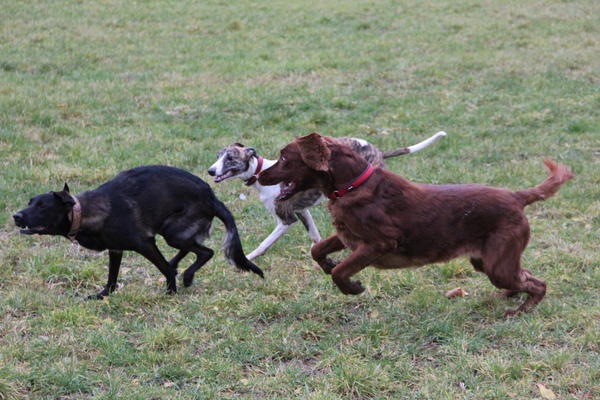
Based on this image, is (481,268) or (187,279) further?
(187,279)

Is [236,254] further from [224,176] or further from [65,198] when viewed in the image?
[65,198]

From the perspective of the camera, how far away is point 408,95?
1228 centimetres

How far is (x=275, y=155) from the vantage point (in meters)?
9.53

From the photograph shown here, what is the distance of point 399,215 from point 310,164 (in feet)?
2.38

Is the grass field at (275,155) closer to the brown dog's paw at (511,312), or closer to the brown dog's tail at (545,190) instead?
the brown dog's paw at (511,312)

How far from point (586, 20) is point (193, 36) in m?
8.95

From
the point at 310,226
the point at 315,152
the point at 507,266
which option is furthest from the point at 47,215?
the point at 507,266

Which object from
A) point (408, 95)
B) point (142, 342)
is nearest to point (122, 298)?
point (142, 342)

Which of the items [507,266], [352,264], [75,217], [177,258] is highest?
[75,217]

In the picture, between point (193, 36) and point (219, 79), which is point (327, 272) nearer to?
point (219, 79)

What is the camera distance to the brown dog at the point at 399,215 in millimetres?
5227

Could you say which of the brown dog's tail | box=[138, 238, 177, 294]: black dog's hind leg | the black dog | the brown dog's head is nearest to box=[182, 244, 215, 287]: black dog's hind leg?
the black dog

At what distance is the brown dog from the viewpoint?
17.1 ft

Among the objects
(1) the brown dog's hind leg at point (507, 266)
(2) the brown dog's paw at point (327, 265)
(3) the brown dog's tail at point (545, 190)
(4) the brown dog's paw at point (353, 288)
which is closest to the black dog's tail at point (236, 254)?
(2) the brown dog's paw at point (327, 265)
